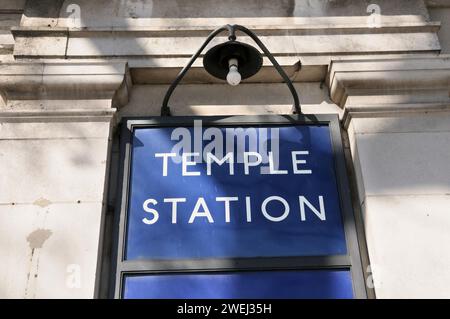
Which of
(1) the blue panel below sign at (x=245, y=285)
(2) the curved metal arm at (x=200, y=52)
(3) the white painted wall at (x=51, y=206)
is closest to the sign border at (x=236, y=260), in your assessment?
(1) the blue panel below sign at (x=245, y=285)

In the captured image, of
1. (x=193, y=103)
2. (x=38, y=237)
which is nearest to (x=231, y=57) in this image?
(x=193, y=103)

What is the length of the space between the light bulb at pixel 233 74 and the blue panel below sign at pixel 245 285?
60.8 inches

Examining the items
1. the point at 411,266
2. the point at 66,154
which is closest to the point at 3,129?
the point at 66,154

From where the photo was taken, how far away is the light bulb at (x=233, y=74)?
505 centimetres

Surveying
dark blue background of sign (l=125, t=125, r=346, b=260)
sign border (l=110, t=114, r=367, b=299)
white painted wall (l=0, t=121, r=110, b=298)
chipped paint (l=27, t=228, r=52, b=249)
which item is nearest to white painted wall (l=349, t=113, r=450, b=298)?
sign border (l=110, t=114, r=367, b=299)

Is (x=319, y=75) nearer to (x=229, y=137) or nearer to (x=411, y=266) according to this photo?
(x=229, y=137)

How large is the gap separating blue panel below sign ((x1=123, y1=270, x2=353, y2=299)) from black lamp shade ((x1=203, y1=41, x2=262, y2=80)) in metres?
1.74

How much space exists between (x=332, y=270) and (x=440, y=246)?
2.82 feet

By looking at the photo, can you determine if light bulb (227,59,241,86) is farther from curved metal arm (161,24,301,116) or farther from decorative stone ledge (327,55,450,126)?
decorative stone ledge (327,55,450,126)

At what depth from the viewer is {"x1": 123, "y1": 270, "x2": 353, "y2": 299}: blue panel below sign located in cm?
463

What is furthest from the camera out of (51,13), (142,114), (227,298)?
(51,13)

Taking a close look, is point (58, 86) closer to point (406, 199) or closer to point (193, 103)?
point (193, 103)

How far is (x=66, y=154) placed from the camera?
5.23 m

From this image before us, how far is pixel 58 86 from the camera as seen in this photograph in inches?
220
